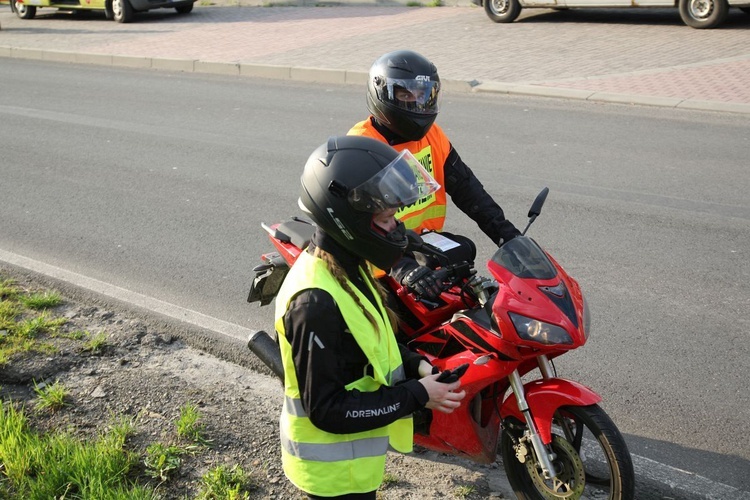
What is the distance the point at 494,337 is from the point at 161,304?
10.5 ft

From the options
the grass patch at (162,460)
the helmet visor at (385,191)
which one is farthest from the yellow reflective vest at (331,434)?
the grass patch at (162,460)

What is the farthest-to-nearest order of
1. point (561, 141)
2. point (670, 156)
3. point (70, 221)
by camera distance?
1. point (561, 141)
2. point (670, 156)
3. point (70, 221)

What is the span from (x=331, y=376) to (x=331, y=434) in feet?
0.82

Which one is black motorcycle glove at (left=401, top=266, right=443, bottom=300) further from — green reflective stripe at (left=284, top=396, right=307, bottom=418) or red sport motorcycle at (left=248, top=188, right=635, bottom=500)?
green reflective stripe at (left=284, top=396, right=307, bottom=418)

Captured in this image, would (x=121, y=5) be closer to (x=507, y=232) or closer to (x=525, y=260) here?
(x=507, y=232)

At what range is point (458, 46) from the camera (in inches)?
583

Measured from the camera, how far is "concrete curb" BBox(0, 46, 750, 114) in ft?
34.3

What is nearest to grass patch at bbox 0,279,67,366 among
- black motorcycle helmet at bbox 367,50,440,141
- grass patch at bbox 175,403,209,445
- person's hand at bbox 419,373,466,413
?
grass patch at bbox 175,403,209,445

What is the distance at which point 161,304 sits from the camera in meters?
5.94

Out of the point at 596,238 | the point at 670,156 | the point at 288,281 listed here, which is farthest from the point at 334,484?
the point at 670,156

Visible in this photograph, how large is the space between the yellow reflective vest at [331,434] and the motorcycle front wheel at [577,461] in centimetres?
94

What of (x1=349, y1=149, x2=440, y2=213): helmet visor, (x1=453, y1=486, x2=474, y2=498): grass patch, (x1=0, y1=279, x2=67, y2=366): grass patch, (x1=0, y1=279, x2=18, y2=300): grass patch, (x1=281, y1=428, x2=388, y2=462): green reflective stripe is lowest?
(x1=0, y1=279, x2=18, y2=300): grass patch

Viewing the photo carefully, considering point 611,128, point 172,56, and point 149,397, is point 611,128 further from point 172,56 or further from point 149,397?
point 172,56

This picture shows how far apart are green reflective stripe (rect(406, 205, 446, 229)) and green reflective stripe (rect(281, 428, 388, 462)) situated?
5.00 ft
